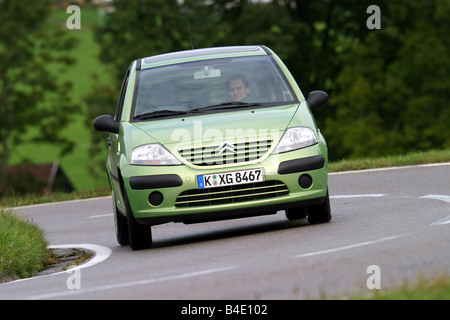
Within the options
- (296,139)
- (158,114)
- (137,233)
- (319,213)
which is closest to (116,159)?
(158,114)

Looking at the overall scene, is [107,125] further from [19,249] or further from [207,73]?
[19,249]

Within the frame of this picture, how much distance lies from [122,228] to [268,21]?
129 feet

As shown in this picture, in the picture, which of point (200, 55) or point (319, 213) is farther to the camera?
point (200, 55)

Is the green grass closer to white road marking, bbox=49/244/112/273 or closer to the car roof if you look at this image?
white road marking, bbox=49/244/112/273

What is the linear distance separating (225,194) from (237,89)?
147cm

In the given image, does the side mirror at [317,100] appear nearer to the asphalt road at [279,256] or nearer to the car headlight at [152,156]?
the asphalt road at [279,256]

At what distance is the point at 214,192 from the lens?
10039 millimetres

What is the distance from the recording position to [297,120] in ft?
34.1

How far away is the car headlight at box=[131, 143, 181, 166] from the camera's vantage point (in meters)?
10.1

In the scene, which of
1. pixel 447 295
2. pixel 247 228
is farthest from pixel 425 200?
pixel 447 295

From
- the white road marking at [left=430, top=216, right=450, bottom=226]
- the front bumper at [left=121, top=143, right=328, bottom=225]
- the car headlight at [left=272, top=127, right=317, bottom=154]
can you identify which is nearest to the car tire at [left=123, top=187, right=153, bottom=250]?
the front bumper at [left=121, top=143, right=328, bottom=225]
